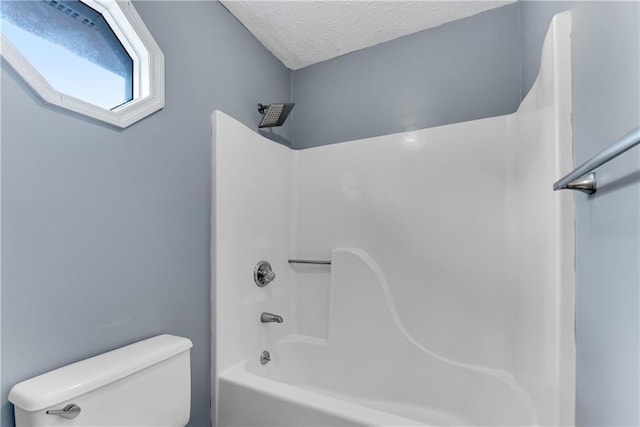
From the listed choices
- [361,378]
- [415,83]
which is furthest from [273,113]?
[361,378]

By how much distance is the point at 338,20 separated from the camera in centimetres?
161

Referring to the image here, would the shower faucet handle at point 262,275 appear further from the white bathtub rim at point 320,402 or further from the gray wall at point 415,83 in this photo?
the gray wall at point 415,83

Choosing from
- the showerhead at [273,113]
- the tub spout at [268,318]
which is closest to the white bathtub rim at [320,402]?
the tub spout at [268,318]

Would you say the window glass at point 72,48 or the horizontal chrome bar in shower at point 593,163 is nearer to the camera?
the horizontal chrome bar in shower at point 593,163

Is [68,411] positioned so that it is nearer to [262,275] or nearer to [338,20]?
[262,275]

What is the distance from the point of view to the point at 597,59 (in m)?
0.70

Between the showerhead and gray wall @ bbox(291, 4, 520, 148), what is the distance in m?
0.39

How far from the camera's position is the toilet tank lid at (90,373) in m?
0.72

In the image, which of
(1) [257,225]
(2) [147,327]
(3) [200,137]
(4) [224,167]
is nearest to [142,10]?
(3) [200,137]

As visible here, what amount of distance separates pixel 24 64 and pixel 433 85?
1.76 meters

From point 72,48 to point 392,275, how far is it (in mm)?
1686

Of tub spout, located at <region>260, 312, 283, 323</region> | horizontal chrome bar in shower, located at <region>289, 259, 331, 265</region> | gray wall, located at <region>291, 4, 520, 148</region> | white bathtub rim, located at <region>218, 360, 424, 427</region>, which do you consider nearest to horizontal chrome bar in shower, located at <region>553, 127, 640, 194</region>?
white bathtub rim, located at <region>218, 360, 424, 427</region>

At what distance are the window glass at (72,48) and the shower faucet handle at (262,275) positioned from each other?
0.98 m

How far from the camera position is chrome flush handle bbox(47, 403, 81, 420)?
731 mm
